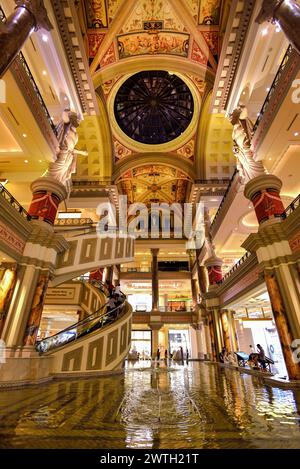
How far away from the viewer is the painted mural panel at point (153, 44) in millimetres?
12047

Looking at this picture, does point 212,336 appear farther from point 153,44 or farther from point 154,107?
point 153,44

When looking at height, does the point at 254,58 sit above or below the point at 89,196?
above

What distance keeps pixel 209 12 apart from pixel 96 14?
529 cm

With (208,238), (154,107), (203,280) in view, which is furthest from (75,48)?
(203,280)

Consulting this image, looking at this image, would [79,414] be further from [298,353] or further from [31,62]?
[31,62]

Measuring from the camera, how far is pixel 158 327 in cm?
1988

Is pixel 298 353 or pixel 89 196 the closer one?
pixel 298 353

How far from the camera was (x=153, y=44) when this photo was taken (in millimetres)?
12445

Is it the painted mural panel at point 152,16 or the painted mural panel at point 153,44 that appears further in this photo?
the painted mural panel at point 153,44

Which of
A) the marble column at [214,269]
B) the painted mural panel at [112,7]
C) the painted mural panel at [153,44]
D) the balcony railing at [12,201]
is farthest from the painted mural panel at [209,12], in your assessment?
the balcony railing at [12,201]

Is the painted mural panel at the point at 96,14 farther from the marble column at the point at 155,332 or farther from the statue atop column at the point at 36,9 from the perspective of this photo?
the marble column at the point at 155,332

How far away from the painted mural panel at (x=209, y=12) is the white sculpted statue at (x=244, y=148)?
16.3ft

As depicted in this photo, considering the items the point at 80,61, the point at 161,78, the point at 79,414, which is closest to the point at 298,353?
the point at 79,414

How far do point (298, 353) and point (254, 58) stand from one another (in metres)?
10.6
